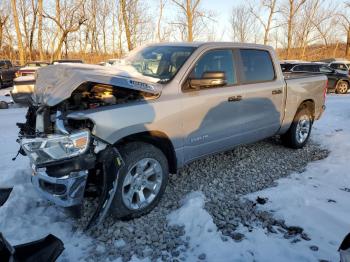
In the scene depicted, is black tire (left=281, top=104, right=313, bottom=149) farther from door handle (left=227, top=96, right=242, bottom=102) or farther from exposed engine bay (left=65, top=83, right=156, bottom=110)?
exposed engine bay (left=65, top=83, right=156, bottom=110)

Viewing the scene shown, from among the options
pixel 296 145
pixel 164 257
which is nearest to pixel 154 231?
pixel 164 257

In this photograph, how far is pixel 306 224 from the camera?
11.4 feet

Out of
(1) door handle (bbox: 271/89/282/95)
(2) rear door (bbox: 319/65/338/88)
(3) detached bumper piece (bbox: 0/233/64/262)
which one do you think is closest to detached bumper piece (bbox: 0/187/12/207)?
(3) detached bumper piece (bbox: 0/233/64/262)

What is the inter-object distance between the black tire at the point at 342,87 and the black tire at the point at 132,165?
16123 millimetres

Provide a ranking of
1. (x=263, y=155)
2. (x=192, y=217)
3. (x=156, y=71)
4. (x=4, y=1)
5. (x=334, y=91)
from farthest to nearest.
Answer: (x=4, y=1) < (x=334, y=91) < (x=263, y=155) < (x=156, y=71) < (x=192, y=217)

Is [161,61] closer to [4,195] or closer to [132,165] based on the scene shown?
[132,165]

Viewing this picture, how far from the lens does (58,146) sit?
312 centimetres

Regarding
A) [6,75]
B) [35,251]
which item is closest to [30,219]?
[35,251]

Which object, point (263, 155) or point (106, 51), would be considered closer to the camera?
point (263, 155)

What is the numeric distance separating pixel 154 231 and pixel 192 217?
0.46 meters

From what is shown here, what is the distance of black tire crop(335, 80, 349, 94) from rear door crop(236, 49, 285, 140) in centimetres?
1351

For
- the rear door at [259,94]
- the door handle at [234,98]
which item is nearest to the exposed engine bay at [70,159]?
A: the door handle at [234,98]

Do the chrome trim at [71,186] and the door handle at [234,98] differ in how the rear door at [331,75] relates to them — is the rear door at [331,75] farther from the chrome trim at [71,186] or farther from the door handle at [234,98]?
the chrome trim at [71,186]

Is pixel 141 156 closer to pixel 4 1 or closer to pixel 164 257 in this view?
pixel 164 257
